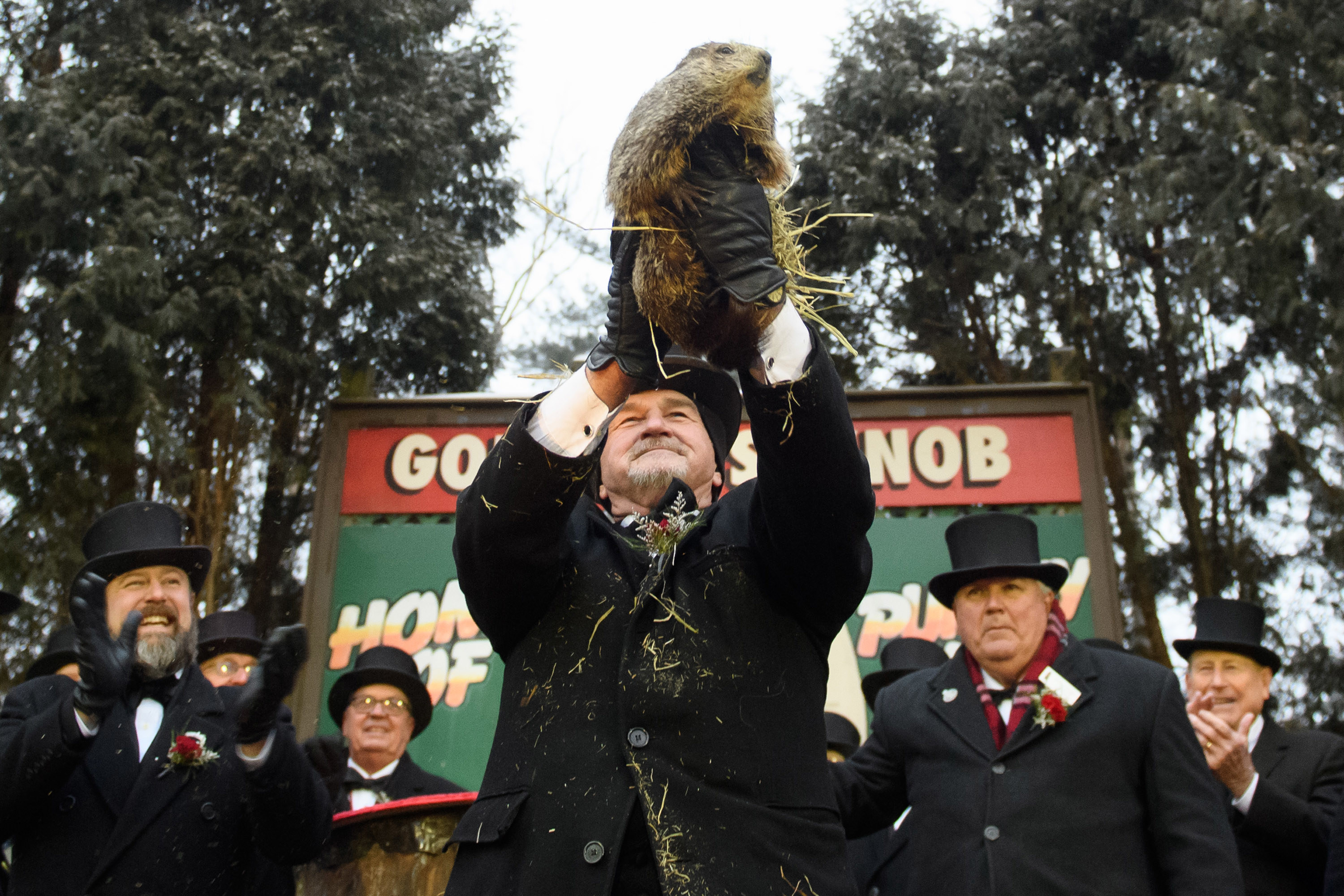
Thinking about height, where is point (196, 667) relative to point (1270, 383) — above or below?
below

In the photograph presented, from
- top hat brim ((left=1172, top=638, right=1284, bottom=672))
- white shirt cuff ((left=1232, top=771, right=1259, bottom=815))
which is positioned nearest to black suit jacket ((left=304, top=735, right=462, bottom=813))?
white shirt cuff ((left=1232, top=771, right=1259, bottom=815))

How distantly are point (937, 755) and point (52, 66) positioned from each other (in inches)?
382

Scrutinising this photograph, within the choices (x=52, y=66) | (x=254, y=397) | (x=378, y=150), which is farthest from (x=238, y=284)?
(x=52, y=66)

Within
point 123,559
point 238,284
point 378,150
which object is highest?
point 378,150

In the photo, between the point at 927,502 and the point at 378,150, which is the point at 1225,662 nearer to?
the point at 927,502

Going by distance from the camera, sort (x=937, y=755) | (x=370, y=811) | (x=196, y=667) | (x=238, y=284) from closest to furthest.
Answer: (x=370, y=811), (x=937, y=755), (x=196, y=667), (x=238, y=284)

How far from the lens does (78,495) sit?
28.5ft

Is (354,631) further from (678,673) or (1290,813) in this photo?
(678,673)

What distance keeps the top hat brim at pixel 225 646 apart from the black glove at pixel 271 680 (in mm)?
2901

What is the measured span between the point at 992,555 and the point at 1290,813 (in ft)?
4.20

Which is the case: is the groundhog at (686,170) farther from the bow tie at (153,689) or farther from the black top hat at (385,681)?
the black top hat at (385,681)

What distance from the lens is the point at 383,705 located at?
19.4 feet

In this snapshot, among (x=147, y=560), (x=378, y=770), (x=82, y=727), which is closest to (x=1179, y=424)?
(x=378, y=770)

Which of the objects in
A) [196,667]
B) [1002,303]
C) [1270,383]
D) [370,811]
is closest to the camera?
[370,811]
